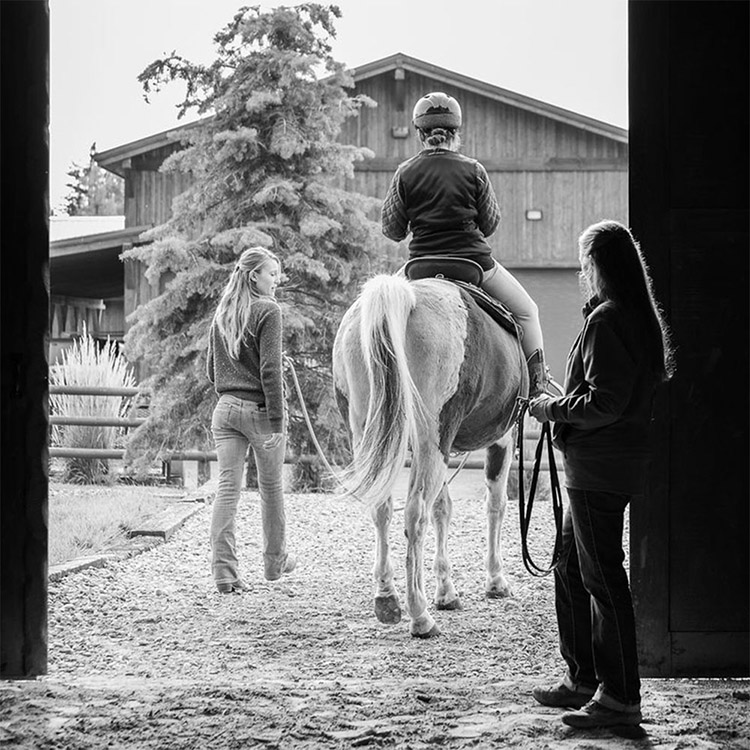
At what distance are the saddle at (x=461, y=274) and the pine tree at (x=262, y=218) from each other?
22.3 ft

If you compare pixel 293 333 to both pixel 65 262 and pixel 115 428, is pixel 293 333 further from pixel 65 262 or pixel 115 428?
pixel 65 262

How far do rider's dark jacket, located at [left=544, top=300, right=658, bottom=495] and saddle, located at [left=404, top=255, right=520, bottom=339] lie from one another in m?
2.58

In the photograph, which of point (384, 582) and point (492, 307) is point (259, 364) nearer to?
point (492, 307)

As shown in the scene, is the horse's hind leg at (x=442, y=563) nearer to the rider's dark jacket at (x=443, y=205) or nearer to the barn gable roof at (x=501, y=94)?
the rider's dark jacket at (x=443, y=205)

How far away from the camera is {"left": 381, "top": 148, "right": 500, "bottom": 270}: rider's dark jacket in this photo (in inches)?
266

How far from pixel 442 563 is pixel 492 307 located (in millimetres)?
1528

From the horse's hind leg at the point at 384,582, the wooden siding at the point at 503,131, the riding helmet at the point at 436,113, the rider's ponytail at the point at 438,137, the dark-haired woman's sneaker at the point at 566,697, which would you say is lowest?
the dark-haired woman's sneaker at the point at 566,697

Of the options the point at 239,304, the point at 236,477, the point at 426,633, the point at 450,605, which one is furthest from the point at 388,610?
the point at 239,304

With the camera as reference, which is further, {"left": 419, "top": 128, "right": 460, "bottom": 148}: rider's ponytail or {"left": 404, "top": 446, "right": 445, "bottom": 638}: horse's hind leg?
{"left": 419, "top": 128, "right": 460, "bottom": 148}: rider's ponytail

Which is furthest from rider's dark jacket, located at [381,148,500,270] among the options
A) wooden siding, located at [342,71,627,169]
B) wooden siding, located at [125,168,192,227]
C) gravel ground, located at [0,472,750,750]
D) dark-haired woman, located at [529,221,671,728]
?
wooden siding, located at [342,71,627,169]

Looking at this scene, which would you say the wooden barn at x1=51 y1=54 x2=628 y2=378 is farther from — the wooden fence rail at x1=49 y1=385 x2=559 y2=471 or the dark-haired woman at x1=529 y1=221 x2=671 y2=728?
the dark-haired woman at x1=529 y1=221 x2=671 y2=728

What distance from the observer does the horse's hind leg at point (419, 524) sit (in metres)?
6.07

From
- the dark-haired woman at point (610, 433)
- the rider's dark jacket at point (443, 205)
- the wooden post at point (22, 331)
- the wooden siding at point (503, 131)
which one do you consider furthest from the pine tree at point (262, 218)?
the dark-haired woman at point (610, 433)

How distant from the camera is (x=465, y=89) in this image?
72.4ft
